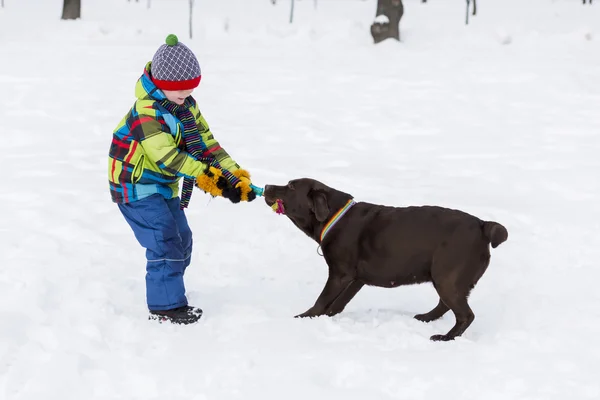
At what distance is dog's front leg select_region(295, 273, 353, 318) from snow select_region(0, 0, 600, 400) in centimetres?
14

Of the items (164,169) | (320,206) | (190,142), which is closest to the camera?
(164,169)

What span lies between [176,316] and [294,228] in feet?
6.93

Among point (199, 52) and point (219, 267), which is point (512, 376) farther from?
point (199, 52)

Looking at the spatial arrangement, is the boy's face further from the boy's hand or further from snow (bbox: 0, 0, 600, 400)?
snow (bbox: 0, 0, 600, 400)

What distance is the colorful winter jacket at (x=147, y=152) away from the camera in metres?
4.72

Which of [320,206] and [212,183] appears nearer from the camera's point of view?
[212,183]

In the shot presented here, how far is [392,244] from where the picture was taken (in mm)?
4777

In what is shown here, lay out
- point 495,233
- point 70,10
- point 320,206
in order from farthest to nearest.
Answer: point 70,10, point 320,206, point 495,233

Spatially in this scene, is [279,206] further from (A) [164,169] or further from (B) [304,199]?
(A) [164,169]

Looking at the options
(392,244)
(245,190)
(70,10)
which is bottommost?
(392,244)

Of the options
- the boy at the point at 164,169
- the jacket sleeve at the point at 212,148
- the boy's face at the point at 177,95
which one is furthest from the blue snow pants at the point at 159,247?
the boy's face at the point at 177,95

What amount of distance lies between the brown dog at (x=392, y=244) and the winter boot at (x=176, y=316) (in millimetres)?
810

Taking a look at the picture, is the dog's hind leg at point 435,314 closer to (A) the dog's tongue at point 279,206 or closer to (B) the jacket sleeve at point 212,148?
(A) the dog's tongue at point 279,206

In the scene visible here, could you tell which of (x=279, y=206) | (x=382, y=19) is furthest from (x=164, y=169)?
(x=382, y=19)
